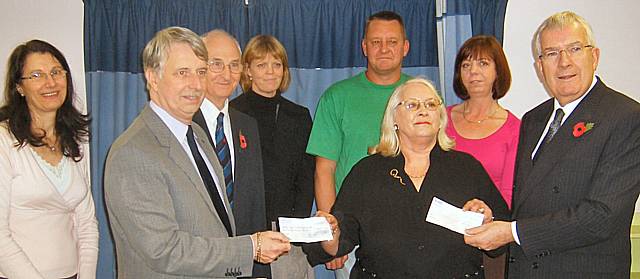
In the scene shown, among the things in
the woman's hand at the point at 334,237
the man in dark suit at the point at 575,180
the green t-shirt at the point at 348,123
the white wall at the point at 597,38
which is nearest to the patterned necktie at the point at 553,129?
the man in dark suit at the point at 575,180

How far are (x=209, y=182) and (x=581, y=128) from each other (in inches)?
59.8

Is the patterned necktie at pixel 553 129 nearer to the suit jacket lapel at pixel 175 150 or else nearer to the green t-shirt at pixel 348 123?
the green t-shirt at pixel 348 123

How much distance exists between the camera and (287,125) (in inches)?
147

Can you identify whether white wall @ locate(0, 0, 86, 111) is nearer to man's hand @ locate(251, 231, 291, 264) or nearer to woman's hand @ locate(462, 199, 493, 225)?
man's hand @ locate(251, 231, 291, 264)

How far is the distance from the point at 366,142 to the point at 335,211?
82 centimetres

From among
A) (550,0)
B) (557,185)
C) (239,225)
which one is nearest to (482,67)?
(557,185)

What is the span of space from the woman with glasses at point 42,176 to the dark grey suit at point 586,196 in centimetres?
208

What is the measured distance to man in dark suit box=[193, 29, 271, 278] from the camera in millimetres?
2611

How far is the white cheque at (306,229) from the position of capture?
8.40 ft

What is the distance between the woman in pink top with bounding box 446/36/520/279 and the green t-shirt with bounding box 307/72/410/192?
0.44 meters

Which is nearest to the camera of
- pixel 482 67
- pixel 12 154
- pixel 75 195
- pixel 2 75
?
pixel 12 154

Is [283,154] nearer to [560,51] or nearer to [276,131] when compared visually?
[276,131]

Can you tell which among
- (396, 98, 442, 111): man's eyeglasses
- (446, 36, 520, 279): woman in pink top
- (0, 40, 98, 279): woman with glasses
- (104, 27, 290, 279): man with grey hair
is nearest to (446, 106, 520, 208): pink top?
(446, 36, 520, 279): woman in pink top

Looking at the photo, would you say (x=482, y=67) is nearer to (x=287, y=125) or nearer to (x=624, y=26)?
(x=287, y=125)
